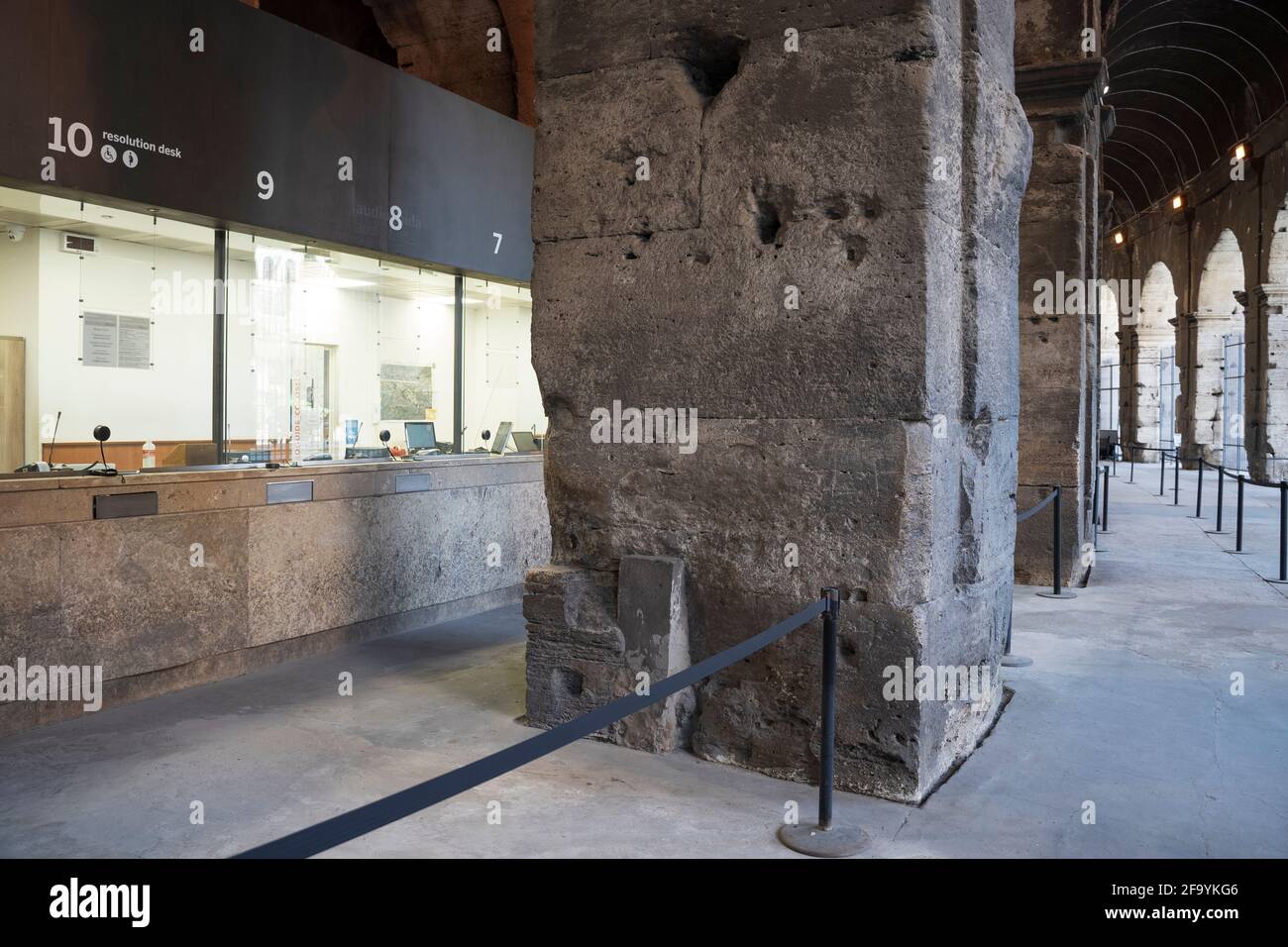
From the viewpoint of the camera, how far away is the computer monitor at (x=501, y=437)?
8641 mm

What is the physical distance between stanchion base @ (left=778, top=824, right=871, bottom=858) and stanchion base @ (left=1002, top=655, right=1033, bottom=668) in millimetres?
2688

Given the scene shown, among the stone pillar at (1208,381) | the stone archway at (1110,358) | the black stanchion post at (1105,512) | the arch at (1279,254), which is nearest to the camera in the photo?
the black stanchion post at (1105,512)

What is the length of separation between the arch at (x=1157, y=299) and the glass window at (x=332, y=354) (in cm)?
2414

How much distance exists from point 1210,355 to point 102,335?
23.5m

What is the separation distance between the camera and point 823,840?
350cm

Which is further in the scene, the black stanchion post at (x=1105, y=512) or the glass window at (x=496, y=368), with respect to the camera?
the black stanchion post at (x=1105, y=512)

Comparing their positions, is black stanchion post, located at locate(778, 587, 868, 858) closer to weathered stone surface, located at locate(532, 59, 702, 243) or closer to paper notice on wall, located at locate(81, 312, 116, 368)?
weathered stone surface, located at locate(532, 59, 702, 243)

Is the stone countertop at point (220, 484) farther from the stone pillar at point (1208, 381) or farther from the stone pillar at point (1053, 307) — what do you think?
the stone pillar at point (1208, 381)

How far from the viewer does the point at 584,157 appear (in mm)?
4680

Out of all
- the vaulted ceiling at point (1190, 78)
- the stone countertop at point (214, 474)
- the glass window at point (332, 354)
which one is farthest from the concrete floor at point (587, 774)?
the vaulted ceiling at point (1190, 78)

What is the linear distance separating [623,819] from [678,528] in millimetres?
1317

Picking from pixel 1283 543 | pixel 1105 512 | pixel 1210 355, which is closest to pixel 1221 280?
pixel 1210 355

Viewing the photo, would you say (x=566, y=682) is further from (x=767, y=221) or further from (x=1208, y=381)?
(x=1208, y=381)

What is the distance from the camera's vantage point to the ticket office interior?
5.27 metres
